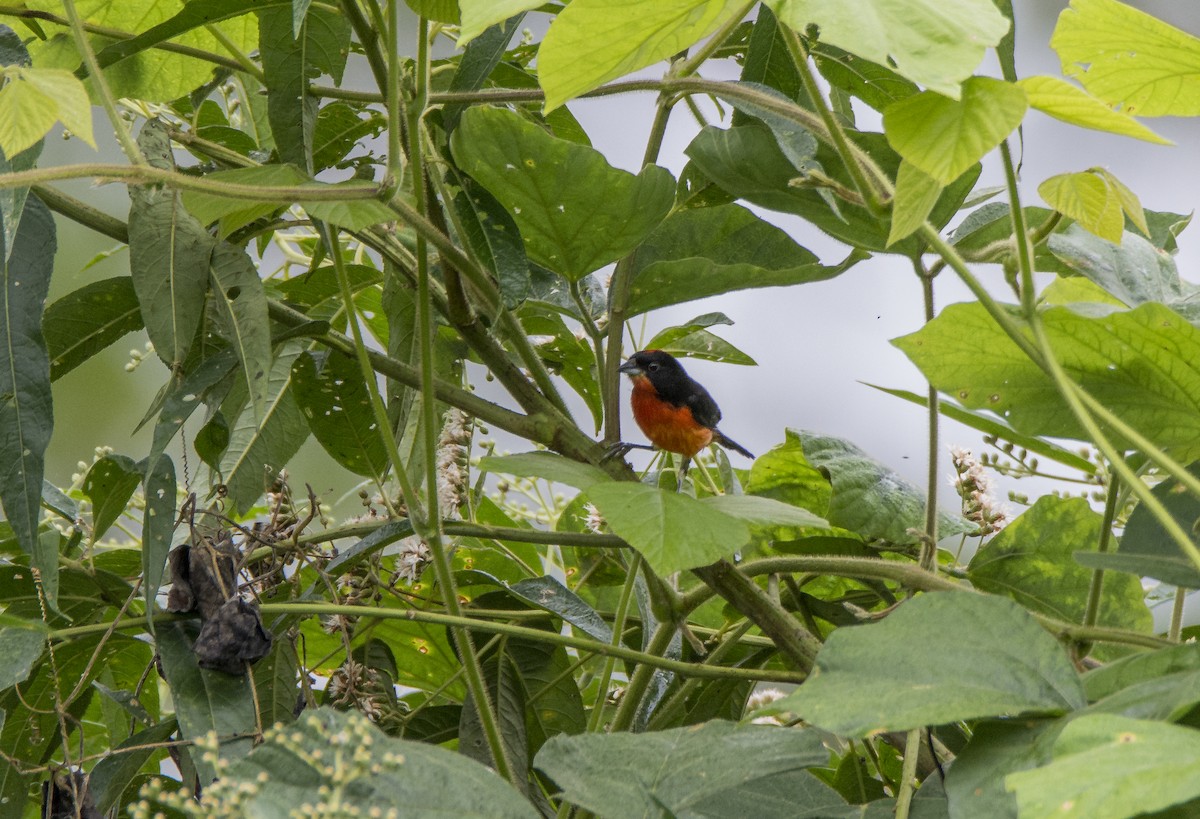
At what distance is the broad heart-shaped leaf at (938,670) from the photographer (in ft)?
1.70

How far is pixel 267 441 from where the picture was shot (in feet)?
3.74

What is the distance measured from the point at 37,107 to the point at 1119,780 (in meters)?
0.58

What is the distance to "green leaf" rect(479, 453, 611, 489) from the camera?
0.79m

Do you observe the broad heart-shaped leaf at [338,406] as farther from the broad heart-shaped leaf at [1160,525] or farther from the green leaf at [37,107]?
the broad heart-shaped leaf at [1160,525]

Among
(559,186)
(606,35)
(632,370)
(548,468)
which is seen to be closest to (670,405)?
(632,370)

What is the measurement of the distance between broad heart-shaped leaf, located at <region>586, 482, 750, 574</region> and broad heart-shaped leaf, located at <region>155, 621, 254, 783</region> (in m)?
0.29

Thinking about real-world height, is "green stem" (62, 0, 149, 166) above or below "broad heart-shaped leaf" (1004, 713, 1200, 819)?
above

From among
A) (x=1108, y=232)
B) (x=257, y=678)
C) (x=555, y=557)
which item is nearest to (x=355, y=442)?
(x=257, y=678)

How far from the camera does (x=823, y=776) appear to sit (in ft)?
3.73

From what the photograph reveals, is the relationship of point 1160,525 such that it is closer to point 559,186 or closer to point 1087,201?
point 1087,201

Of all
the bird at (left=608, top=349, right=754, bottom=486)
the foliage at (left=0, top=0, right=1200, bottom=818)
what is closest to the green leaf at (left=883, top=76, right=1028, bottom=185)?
the foliage at (left=0, top=0, right=1200, bottom=818)

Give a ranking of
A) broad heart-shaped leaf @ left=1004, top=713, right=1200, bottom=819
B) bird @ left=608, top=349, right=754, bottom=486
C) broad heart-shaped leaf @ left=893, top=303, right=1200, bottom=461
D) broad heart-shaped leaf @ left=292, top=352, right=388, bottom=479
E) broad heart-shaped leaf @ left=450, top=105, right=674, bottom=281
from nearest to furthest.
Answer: broad heart-shaped leaf @ left=1004, top=713, right=1200, bottom=819, broad heart-shaped leaf @ left=893, top=303, right=1200, bottom=461, broad heart-shaped leaf @ left=450, top=105, right=674, bottom=281, broad heart-shaped leaf @ left=292, top=352, right=388, bottom=479, bird @ left=608, top=349, right=754, bottom=486

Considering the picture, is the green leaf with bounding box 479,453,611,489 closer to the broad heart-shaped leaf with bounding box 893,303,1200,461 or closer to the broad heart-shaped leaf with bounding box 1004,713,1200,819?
the broad heart-shaped leaf with bounding box 893,303,1200,461

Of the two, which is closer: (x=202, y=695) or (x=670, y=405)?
(x=202, y=695)
